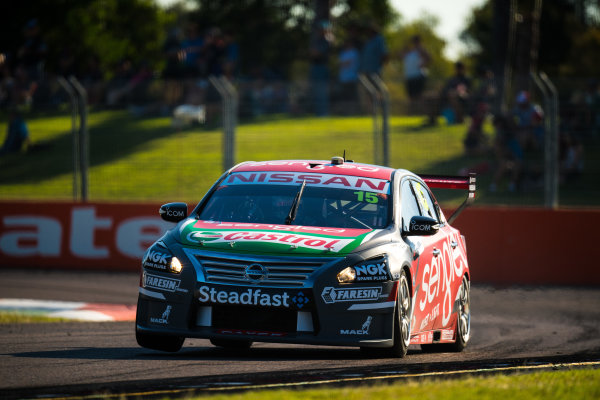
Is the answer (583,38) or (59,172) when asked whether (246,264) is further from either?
(583,38)

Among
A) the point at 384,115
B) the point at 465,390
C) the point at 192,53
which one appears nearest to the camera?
the point at 465,390

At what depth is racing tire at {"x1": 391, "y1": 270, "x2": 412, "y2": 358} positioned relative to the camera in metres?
8.31

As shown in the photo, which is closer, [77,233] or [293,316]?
[293,316]

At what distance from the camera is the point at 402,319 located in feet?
27.8

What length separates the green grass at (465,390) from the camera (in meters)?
6.14

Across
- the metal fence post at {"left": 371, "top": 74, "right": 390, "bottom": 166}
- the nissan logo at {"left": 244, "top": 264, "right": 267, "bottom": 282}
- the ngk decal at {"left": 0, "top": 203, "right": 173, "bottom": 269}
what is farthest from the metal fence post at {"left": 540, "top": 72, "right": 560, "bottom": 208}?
the nissan logo at {"left": 244, "top": 264, "right": 267, "bottom": 282}

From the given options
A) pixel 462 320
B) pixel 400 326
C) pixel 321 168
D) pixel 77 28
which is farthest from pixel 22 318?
pixel 77 28

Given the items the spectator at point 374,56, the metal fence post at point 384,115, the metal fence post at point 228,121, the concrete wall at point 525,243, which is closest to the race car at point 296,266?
the concrete wall at point 525,243

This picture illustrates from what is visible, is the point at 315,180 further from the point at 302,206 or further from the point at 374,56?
the point at 374,56

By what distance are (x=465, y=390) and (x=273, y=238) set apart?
91.0 inches

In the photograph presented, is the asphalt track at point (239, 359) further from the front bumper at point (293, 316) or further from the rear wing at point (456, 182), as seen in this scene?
the rear wing at point (456, 182)

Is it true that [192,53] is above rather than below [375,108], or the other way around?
above

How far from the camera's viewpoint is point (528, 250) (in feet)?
57.2

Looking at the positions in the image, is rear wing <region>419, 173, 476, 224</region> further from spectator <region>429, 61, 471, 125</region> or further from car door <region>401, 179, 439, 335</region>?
spectator <region>429, 61, 471, 125</region>
